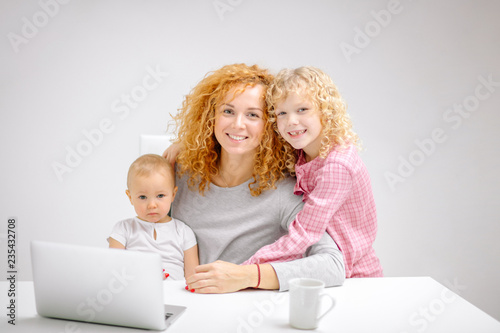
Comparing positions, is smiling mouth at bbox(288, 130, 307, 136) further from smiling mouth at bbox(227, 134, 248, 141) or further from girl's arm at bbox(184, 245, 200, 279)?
girl's arm at bbox(184, 245, 200, 279)

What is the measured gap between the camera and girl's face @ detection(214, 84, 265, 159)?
5.40 ft

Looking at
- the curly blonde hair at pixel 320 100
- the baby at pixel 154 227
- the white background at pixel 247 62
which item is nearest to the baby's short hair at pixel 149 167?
the baby at pixel 154 227

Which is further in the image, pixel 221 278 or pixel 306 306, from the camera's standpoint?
pixel 221 278

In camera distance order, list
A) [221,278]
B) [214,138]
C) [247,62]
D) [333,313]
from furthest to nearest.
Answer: [247,62] → [214,138] → [221,278] → [333,313]

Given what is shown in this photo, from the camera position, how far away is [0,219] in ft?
9.87

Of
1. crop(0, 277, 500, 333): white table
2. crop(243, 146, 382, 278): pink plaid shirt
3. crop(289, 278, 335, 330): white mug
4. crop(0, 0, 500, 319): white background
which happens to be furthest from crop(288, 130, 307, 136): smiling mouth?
crop(0, 0, 500, 319): white background

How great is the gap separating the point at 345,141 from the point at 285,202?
1.06 feet

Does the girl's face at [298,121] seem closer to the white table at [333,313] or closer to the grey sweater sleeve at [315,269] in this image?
the grey sweater sleeve at [315,269]

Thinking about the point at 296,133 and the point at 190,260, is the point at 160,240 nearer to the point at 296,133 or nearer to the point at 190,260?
the point at 190,260

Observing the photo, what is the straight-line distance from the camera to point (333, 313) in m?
1.16

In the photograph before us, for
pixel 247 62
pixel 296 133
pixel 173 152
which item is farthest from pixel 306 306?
pixel 247 62

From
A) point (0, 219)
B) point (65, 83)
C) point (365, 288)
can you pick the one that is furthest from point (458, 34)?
point (0, 219)

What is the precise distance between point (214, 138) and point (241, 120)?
218 mm

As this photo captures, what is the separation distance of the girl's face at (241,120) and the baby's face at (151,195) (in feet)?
0.86
